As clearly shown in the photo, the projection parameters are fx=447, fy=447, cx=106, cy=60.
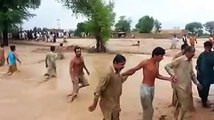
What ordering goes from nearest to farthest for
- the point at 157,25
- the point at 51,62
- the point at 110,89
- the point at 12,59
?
the point at 110,89
the point at 51,62
the point at 12,59
the point at 157,25

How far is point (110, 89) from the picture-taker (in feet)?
23.8

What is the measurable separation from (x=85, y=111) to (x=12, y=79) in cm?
773

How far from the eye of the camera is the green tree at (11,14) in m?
39.6

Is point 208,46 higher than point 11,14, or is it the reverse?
point 11,14

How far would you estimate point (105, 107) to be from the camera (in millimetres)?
7348

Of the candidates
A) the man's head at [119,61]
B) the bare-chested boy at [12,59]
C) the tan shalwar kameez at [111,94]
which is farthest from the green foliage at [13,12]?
the man's head at [119,61]

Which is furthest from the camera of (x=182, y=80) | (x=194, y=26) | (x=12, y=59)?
(x=194, y=26)

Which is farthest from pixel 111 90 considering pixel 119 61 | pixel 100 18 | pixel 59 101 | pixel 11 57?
pixel 100 18

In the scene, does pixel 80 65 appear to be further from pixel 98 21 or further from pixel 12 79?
pixel 98 21

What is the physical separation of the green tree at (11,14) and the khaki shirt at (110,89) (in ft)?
109

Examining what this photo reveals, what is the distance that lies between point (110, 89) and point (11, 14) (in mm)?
33737

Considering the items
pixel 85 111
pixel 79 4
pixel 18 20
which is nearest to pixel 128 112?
pixel 85 111

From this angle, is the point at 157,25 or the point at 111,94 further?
the point at 157,25

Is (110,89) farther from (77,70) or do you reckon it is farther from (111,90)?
(77,70)
